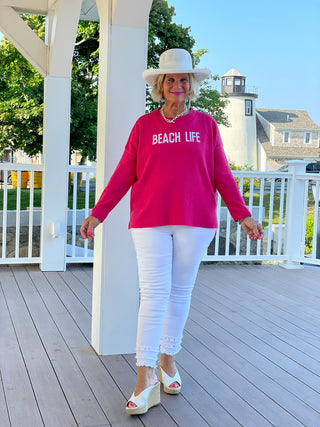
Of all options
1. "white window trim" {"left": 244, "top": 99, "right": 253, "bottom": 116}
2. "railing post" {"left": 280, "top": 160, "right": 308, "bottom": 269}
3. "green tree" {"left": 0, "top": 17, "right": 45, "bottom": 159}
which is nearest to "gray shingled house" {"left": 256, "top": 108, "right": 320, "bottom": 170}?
"white window trim" {"left": 244, "top": 99, "right": 253, "bottom": 116}

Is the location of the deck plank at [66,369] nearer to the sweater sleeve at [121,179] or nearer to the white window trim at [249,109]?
the sweater sleeve at [121,179]

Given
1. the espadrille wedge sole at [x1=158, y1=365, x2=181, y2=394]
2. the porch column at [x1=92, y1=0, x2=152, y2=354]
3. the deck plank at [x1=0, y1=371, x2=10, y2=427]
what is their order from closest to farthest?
1. the deck plank at [x1=0, y1=371, x2=10, y2=427]
2. the espadrille wedge sole at [x1=158, y1=365, x2=181, y2=394]
3. the porch column at [x1=92, y1=0, x2=152, y2=354]

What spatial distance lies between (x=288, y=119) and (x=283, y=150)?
14.5 feet

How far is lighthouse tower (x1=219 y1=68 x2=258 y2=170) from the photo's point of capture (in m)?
45.2

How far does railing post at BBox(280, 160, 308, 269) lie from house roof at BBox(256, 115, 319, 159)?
4637cm

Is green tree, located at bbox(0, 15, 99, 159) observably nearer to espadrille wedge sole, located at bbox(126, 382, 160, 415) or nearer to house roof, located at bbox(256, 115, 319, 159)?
espadrille wedge sole, located at bbox(126, 382, 160, 415)

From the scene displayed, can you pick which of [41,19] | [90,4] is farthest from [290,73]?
[90,4]

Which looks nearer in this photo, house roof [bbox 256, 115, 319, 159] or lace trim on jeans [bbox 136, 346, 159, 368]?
lace trim on jeans [bbox 136, 346, 159, 368]

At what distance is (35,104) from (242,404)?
10.9 metres

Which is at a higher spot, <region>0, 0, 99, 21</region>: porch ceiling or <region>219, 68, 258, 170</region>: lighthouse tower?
<region>219, 68, 258, 170</region>: lighthouse tower

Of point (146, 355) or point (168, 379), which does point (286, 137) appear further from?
point (146, 355)

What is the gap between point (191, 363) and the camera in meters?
2.74

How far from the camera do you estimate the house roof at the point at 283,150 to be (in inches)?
2004

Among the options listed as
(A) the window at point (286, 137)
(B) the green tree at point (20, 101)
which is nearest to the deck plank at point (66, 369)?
(B) the green tree at point (20, 101)
